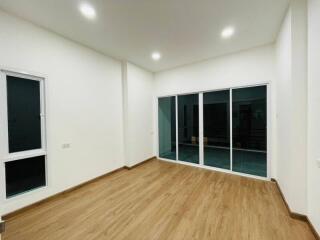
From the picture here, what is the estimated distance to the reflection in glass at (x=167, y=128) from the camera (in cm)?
498

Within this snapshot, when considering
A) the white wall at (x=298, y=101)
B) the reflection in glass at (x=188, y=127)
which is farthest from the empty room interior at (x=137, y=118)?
the reflection in glass at (x=188, y=127)

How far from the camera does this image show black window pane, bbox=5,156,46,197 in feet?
7.88

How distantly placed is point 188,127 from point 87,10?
3.95 metres

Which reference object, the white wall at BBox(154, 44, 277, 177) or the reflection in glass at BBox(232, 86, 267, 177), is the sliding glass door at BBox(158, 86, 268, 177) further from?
the white wall at BBox(154, 44, 277, 177)

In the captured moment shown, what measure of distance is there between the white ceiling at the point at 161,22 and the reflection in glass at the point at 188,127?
62.1 inches

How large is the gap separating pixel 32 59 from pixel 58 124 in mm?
1174

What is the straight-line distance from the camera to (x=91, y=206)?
2438 millimetres

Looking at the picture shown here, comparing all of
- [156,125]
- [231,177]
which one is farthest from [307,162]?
[156,125]

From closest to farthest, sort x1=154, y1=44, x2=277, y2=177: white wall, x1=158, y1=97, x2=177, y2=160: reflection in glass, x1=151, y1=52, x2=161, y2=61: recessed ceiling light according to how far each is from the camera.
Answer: x1=154, y1=44, x2=277, y2=177: white wall → x1=151, y1=52, x2=161, y2=61: recessed ceiling light → x1=158, y1=97, x2=177, y2=160: reflection in glass

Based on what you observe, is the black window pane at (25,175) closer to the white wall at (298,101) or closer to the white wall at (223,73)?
the white wall at (223,73)

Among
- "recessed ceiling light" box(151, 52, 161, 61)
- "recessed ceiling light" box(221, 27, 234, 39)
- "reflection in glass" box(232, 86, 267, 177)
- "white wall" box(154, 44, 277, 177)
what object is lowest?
"reflection in glass" box(232, 86, 267, 177)

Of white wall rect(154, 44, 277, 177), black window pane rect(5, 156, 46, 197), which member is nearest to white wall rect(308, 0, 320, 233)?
white wall rect(154, 44, 277, 177)

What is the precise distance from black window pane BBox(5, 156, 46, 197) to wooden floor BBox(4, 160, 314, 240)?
1.42ft

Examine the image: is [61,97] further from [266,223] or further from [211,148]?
[211,148]
